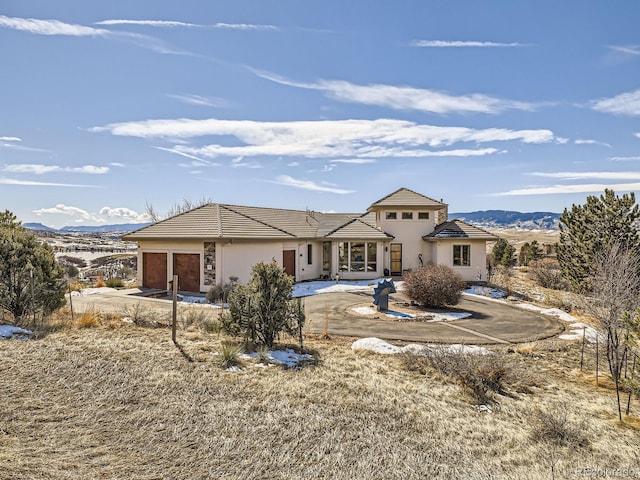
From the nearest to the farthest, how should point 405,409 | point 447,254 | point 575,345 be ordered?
1. point 405,409
2. point 575,345
3. point 447,254

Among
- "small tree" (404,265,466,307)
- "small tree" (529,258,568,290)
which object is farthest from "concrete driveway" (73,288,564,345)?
"small tree" (529,258,568,290)

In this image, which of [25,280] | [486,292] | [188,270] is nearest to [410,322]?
[486,292]

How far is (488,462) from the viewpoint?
17.4 ft

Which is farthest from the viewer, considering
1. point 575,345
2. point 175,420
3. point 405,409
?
point 575,345

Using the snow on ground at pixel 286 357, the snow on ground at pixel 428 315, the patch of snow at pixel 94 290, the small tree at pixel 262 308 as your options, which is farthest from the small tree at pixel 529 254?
the patch of snow at pixel 94 290

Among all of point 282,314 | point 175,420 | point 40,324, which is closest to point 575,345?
point 282,314

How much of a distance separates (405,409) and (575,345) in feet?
26.4

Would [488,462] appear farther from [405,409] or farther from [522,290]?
[522,290]

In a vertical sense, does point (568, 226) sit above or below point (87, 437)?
above

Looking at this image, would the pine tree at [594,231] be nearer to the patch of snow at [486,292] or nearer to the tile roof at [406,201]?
the patch of snow at [486,292]

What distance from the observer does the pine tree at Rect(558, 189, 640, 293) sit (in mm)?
19625

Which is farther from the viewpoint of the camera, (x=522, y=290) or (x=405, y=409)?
(x=522, y=290)

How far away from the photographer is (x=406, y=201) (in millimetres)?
27203

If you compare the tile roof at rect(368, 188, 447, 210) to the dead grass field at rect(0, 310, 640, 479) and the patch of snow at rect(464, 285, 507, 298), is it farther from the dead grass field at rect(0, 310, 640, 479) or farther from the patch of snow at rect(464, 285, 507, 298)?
the dead grass field at rect(0, 310, 640, 479)
